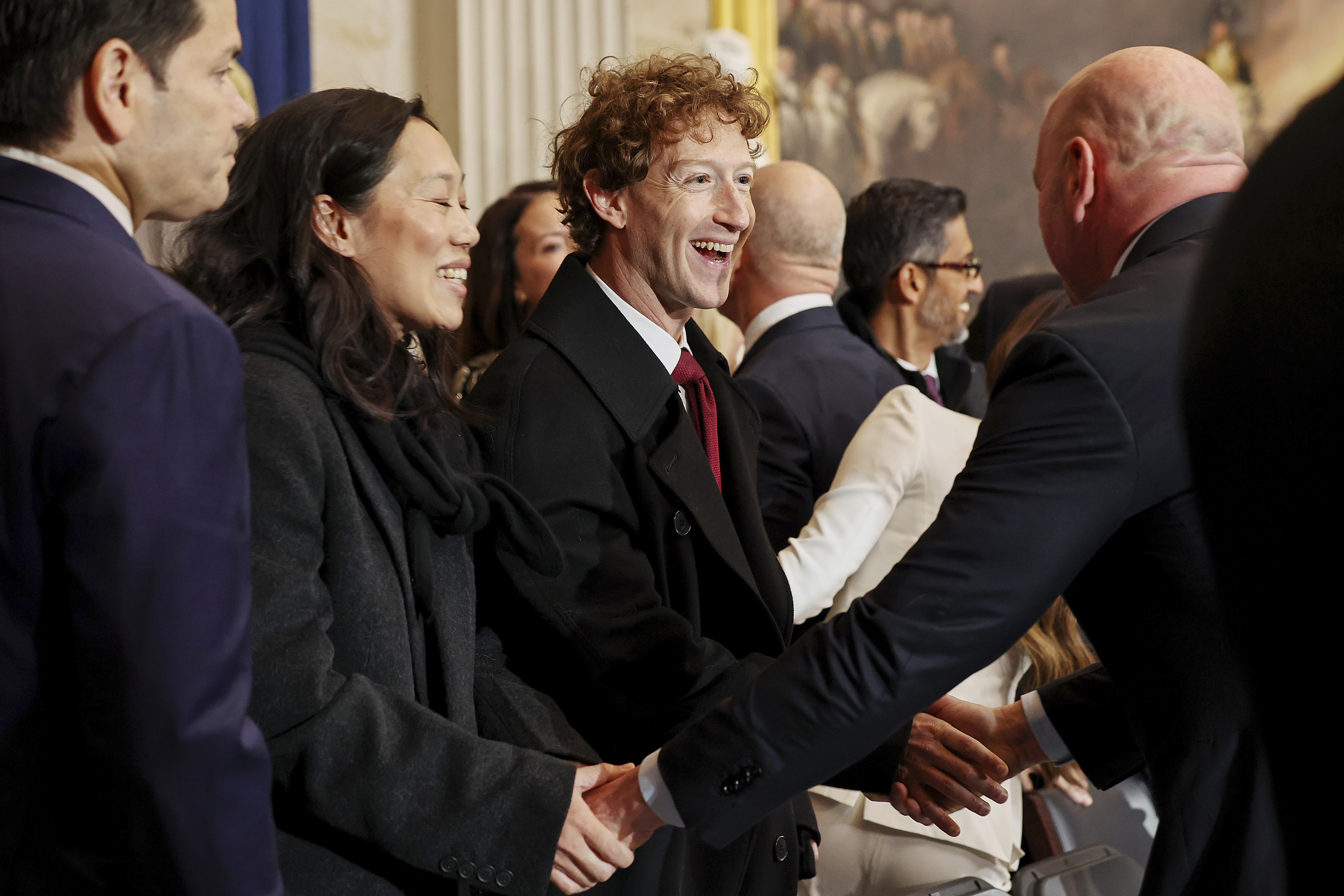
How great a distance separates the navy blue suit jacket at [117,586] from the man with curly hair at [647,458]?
0.69 m

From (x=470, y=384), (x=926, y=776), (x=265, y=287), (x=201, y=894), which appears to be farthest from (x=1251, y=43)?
(x=201, y=894)

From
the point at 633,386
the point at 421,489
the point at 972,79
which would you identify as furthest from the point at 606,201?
the point at 972,79

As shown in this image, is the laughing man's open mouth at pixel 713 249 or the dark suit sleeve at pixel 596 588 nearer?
the dark suit sleeve at pixel 596 588

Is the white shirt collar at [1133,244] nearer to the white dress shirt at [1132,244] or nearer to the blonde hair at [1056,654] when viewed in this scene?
the white dress shirt at [1132,244]

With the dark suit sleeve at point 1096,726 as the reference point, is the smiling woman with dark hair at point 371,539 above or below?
above

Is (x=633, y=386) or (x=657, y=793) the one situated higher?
(x=633, y=386)

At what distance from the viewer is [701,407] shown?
90.3 inches

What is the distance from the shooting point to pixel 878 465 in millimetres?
2793

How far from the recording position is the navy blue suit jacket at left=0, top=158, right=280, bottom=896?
3.84ft

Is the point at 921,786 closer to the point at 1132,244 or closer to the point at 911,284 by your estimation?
the point at 1132,244

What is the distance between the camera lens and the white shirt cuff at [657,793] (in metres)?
1.75

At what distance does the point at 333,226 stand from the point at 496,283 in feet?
7.31

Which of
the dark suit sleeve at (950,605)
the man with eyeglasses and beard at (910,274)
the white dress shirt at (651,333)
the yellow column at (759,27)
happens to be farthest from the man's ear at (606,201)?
the yellow column at (759,27)

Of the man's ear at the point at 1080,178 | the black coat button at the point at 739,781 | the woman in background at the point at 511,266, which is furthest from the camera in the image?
the woman in background at the point at 511,266
